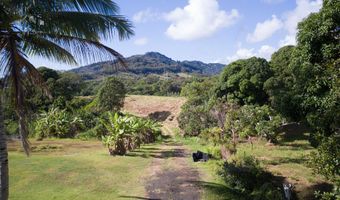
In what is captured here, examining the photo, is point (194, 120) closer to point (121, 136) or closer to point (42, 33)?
point (121, 136)

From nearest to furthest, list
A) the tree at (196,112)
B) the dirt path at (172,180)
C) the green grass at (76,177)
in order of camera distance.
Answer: the green grass at (76,177), the dirt path at (172,180), the tree at (196,112)

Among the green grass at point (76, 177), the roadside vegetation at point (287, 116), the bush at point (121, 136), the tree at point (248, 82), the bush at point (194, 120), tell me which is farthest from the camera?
the bush at point (194, 120)

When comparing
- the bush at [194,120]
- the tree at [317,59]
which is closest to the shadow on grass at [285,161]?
the tree at [317,59]

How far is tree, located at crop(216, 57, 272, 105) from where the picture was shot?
907 inches

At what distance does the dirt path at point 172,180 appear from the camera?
997 cm

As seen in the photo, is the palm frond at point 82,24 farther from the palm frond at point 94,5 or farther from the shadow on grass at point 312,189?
the shadow on grass at point 312,189

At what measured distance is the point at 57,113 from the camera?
91.1 feet

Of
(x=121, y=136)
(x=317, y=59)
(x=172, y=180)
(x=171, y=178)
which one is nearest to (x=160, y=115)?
(x=121, y=136)

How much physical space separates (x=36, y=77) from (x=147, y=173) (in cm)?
596

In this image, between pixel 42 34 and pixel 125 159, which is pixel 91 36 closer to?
pixel 42 34

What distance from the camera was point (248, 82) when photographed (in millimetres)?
23109

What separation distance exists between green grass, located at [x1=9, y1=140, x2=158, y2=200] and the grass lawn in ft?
7.62

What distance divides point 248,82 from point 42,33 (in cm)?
1776

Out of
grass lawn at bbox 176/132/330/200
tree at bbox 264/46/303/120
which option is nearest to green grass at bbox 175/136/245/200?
grass lawn at bbox 176/132/330/200
